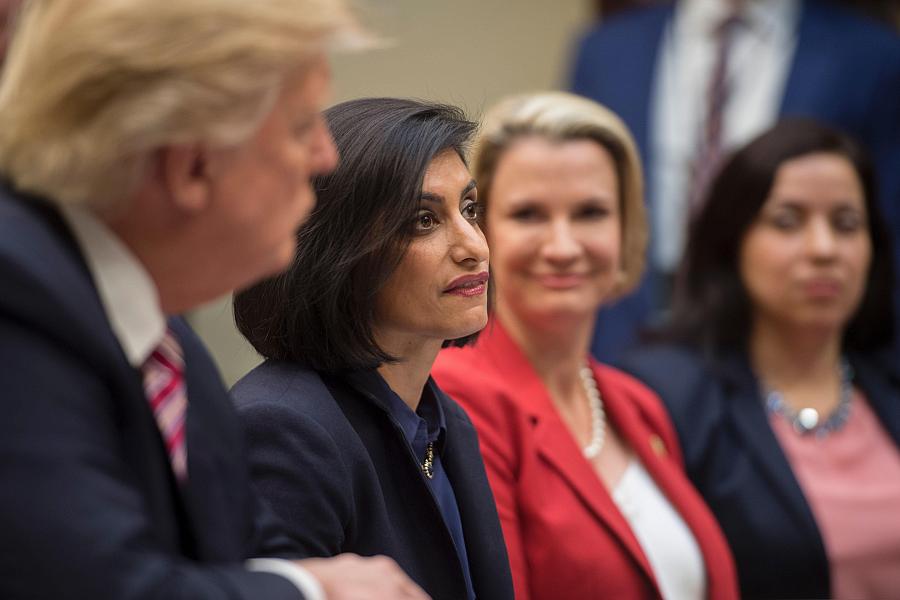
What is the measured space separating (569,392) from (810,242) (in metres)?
0.79

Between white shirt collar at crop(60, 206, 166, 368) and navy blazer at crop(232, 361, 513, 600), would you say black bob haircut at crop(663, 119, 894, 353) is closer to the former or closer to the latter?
navy blazer at crop(232, 361, 513, 600)

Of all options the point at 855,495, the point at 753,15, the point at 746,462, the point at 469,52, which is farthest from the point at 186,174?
the point at 469,52

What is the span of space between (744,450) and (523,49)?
100 inches

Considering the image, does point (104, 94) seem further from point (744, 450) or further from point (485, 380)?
point (744, 450)

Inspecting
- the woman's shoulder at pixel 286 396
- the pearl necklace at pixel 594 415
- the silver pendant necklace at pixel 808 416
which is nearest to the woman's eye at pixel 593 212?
the pearl necklace at pixel 594 415

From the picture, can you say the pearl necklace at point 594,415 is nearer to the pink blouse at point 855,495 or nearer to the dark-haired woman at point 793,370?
the dark-haired woman at point 793,370

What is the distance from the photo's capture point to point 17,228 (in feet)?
3.61

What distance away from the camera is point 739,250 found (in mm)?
3238

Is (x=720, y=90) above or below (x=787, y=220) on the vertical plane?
above

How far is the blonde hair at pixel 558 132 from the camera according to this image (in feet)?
9.11

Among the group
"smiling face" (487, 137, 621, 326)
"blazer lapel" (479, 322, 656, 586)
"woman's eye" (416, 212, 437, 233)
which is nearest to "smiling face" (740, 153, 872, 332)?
"smiling face" (487, 137, 621, 326)

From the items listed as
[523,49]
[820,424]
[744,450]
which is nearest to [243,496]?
[744,450]

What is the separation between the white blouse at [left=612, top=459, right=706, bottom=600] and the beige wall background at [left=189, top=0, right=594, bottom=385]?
239 cm

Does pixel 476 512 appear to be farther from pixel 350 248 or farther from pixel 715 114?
pixel 715 114
